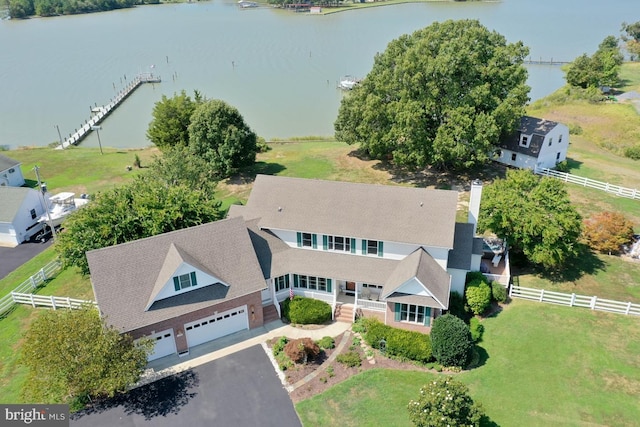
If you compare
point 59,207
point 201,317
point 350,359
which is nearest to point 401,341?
point 350,359

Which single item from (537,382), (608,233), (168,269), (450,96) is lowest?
(537,382)

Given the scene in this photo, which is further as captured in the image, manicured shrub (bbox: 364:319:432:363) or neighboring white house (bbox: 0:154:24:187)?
neighboring white house (bbox: 0:154:24:187)

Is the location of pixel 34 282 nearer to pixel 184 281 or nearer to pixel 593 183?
pixel 184 281

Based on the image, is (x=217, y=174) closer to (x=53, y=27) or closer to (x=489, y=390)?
(x=489, y=390)

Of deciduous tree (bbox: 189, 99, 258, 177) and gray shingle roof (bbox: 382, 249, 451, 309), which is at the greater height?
deciduous tree (bbox: 189, 99, 258, 177)

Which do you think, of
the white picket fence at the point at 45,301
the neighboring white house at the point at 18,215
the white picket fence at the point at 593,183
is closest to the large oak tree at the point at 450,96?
the white picket fence at the point at 593,183

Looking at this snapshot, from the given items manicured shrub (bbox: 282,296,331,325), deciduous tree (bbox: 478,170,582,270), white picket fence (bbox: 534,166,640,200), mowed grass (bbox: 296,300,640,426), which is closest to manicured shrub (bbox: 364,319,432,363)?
mowed grass (bbox: 296,300,640,426)

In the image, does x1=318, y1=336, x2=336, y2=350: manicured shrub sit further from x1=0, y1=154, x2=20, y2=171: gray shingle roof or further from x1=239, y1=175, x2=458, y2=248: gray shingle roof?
x1=0, y1=154, x2=20, y2=171: gray shingle roof
